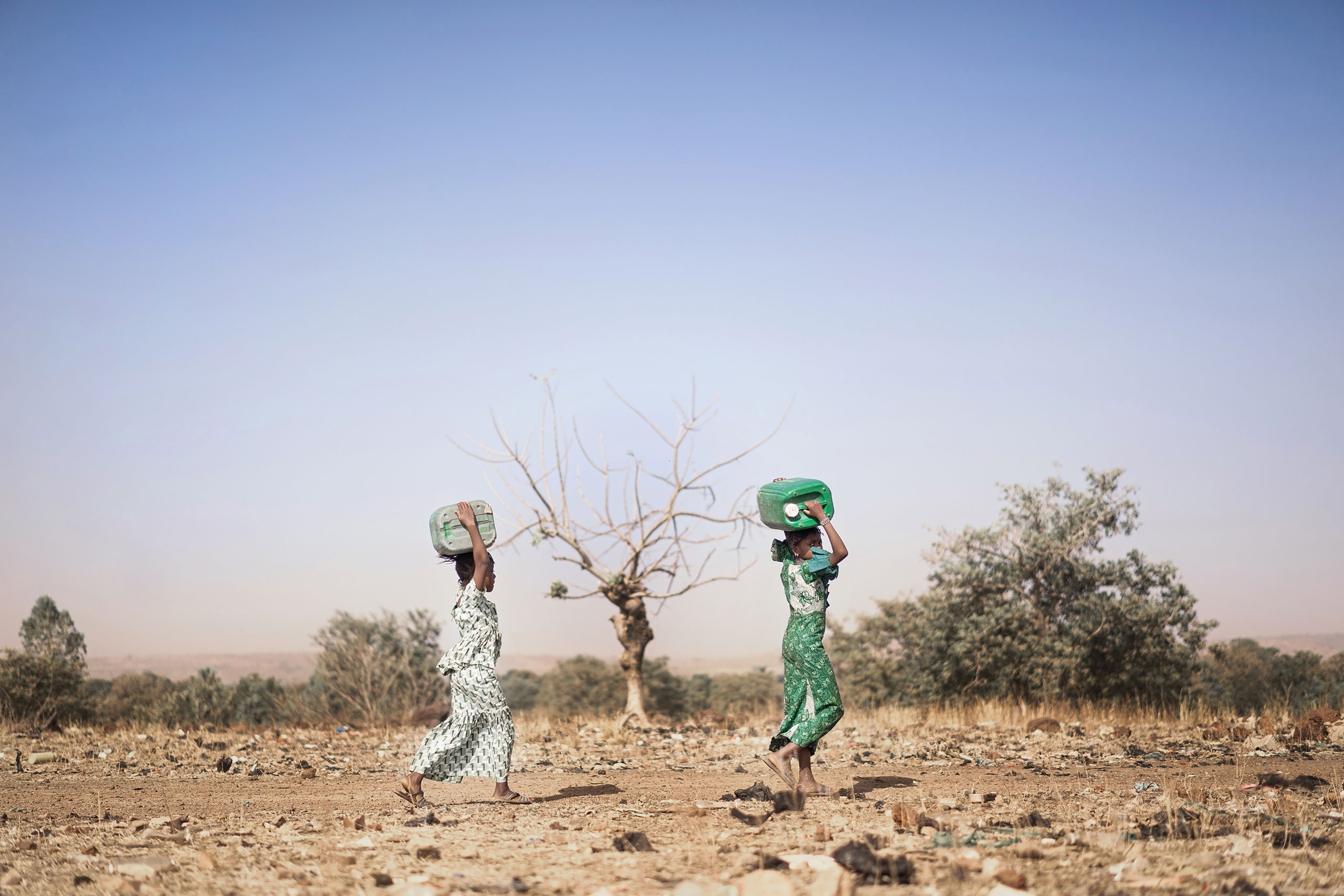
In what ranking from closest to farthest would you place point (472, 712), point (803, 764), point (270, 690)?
point (803, 764) < point (472, 712) < point (270, 690)

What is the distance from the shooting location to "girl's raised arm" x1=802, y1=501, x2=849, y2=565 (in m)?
7.07

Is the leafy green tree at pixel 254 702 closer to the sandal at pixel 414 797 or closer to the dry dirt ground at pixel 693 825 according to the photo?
the dry dirt ground at pixel 693 825

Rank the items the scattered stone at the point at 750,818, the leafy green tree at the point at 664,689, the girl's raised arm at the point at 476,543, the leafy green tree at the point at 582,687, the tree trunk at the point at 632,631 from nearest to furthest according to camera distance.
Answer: the scattered stone at the point at 750,818, the girl's raised arm at the point at 476,543, the tree trunk at the point at 632,631, the leafy green tree at the point at 664,689, the leafy green tree at the point at 582,687

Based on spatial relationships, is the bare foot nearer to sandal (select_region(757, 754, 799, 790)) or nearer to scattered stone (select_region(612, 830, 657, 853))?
sandal (select_region(757, 754, 799, 790))

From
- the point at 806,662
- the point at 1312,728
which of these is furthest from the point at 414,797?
the point at 1312,728

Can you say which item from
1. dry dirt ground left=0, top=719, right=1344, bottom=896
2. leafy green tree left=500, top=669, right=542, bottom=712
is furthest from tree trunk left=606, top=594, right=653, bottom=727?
leafy green tree left=500, top=669, right=542, bottom=712

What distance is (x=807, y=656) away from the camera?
712 centimetres

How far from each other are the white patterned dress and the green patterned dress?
210 centimetres

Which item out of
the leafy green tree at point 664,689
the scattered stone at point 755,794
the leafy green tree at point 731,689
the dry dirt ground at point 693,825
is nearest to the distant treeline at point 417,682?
the dry dirt ground at point 693,825

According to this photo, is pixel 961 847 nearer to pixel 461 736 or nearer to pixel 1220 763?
pixel 461 736

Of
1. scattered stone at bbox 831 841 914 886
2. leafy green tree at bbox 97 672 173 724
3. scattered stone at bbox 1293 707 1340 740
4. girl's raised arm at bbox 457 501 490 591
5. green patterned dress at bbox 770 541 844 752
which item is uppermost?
girl's raised arm at bbox 457 501 490 591

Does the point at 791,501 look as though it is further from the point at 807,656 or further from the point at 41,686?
the point at 41,686

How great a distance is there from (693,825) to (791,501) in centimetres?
250

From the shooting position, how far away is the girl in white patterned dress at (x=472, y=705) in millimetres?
7020
